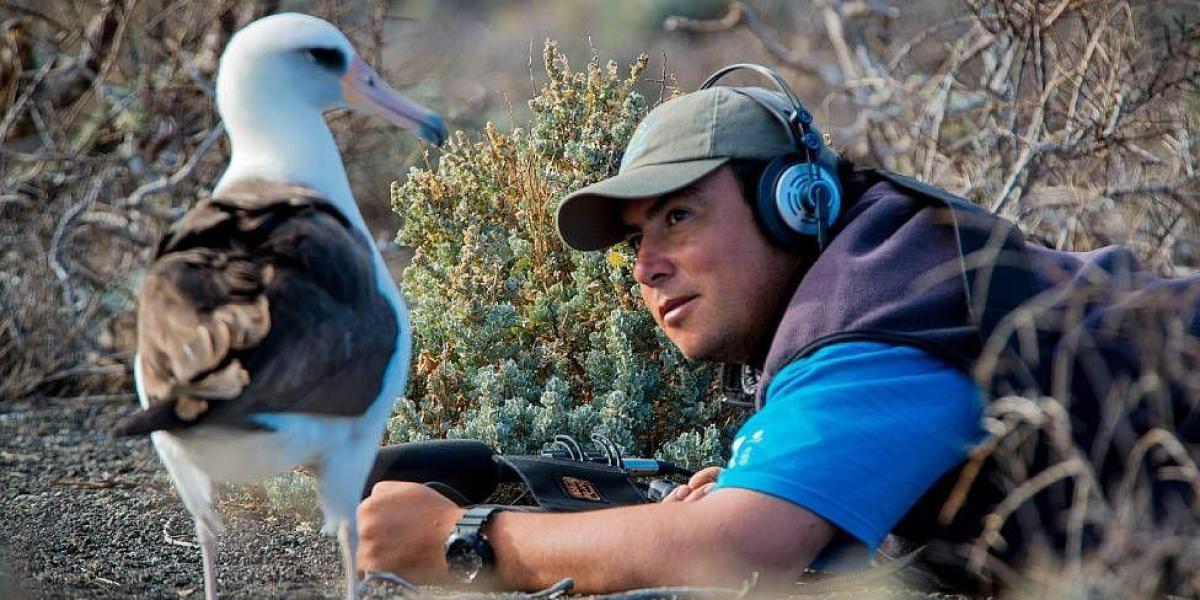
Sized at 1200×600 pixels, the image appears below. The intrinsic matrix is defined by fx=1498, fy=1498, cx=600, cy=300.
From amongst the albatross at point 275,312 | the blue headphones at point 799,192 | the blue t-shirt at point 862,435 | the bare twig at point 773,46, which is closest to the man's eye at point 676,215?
the blue headphones at point 799,192

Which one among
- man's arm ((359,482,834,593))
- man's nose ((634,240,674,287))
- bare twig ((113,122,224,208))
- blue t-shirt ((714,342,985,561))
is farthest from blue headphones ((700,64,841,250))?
bare twig ((113,122,224,208))

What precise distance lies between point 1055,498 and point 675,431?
1754mm

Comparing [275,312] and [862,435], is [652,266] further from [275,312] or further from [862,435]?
[275,312]

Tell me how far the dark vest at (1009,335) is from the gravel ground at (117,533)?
1.40m

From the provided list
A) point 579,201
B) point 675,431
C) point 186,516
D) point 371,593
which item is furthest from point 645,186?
point 186,516

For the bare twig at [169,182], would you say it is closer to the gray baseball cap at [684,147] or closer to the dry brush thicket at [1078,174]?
the dry brush thicket at [1078,174]

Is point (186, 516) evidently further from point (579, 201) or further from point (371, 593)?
point (579, 201)

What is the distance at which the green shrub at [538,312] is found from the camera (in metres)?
4.56

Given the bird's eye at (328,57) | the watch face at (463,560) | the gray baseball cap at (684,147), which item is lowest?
the watch face at (463,560)

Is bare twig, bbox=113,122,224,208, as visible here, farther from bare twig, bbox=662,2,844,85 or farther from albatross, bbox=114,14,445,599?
albatross, bbox=114,14,445,599

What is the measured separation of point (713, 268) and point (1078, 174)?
297cm

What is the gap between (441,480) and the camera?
390 centimetres

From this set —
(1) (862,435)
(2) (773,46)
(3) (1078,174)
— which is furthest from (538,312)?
(2) (773,46)

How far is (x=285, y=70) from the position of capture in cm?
326
